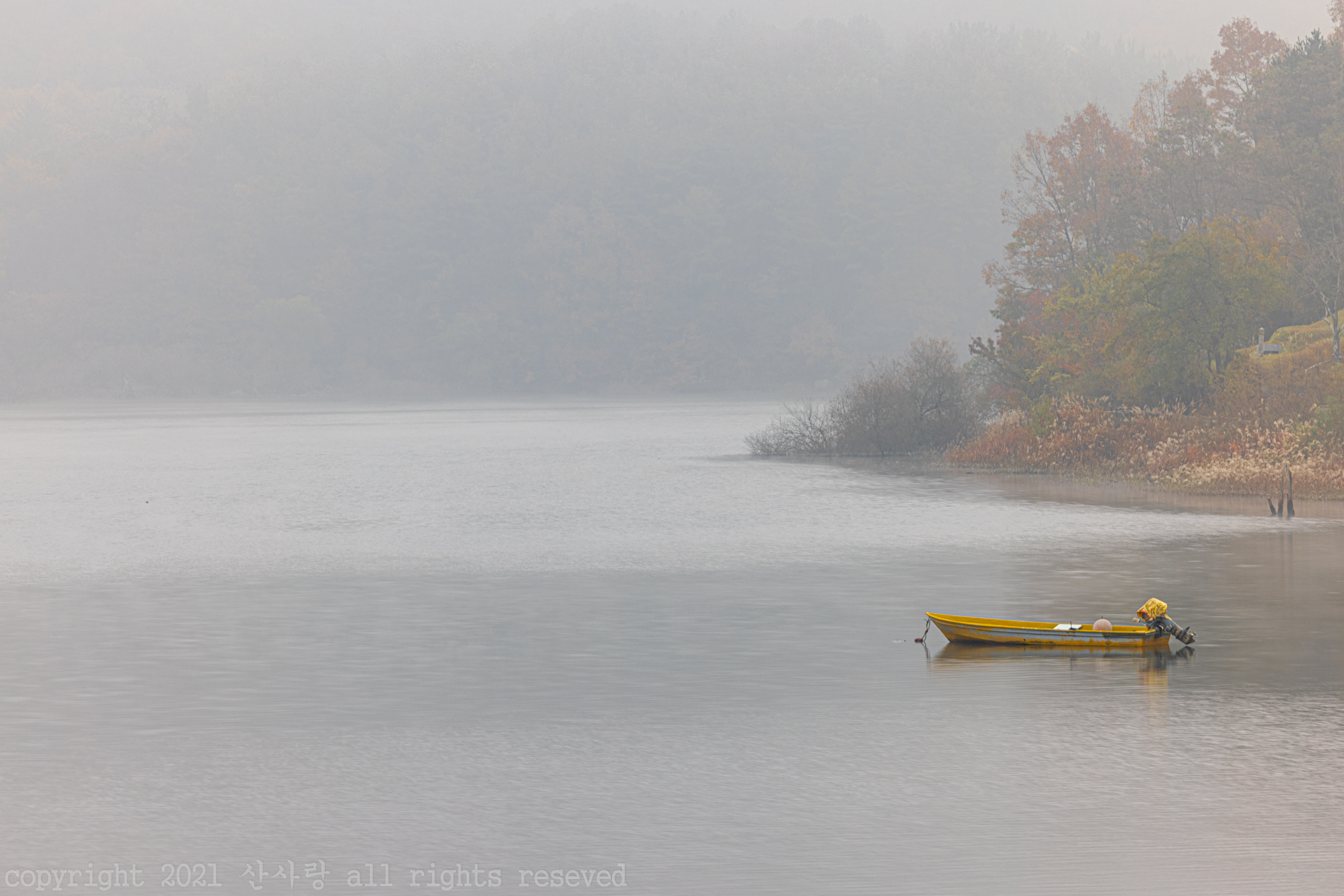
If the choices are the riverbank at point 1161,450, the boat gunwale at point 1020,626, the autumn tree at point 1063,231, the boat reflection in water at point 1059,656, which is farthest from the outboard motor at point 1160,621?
the autumn tree at point 1063,231

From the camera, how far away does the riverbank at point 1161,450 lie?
1788 inches

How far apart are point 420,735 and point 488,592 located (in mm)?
12196

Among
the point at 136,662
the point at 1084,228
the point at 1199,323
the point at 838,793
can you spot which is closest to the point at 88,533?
the point at 136,662

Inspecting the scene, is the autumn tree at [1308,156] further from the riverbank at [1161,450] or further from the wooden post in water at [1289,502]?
the wooden post in water at [1289,502]

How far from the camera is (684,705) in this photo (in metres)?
17.5

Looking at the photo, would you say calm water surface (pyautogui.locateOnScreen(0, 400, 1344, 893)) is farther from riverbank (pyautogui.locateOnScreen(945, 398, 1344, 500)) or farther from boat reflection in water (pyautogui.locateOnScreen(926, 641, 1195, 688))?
riverbank (pyautogui.locateOnScreen(945, 398, 1344, 500))

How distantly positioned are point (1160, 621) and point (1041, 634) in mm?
1468

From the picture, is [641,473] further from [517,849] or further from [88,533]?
[517,849]

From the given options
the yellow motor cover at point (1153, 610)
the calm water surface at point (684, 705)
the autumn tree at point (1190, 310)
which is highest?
the autumn tree at point (1190, 310)

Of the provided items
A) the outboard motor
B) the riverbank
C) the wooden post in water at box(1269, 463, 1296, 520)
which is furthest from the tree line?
the outboard motor

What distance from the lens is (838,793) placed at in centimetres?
1352

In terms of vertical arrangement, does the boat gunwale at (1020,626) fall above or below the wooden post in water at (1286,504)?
below

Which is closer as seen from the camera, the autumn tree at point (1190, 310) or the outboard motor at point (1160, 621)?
the outboard motor at point (1160, 621)

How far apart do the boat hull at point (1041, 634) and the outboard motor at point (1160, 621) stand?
8cm
